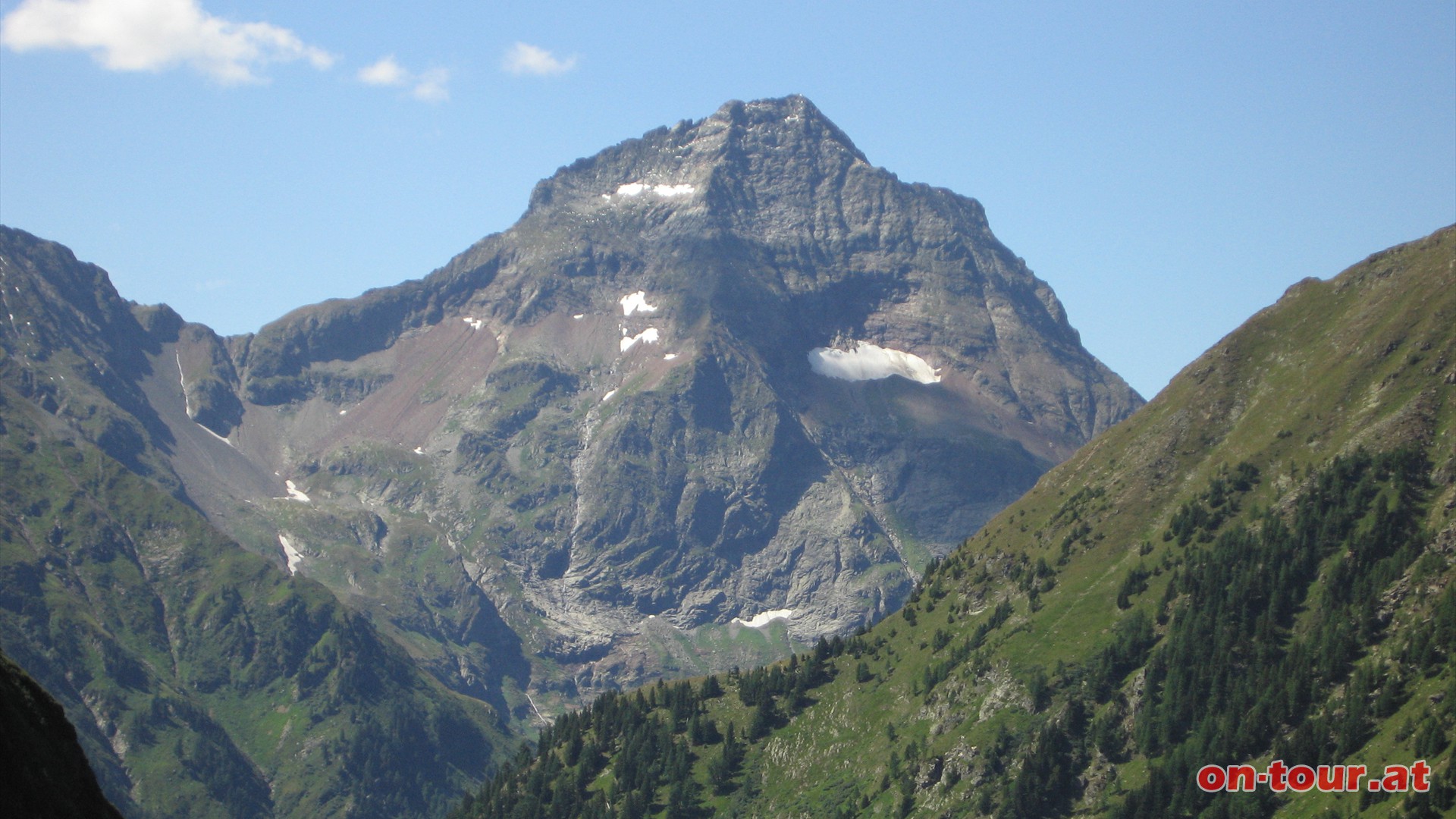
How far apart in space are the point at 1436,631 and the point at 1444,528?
80.5 feet

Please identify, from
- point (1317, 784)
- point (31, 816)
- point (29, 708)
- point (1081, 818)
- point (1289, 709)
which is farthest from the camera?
point (1081, 818)

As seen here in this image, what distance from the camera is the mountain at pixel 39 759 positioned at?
52.5 metres

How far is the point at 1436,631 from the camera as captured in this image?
6678 inches

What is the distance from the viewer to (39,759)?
5462cm

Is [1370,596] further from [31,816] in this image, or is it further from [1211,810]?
[31,816]

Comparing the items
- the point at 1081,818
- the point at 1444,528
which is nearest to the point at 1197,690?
the point at 1081,818

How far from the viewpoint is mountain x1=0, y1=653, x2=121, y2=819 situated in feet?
172

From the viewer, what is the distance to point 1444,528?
188500 mm

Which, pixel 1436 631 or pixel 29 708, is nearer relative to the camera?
pixel 29 708

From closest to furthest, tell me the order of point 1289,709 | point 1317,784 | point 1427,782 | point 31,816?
1. point 31,816
2. point 1427,782
3. point 1317,784
4. point 1289,709

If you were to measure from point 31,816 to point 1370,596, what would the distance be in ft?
585

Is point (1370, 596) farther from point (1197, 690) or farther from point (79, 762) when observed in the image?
point (79, 762)

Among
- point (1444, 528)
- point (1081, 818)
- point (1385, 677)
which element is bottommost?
point (1081, 818)

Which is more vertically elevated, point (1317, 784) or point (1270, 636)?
point (1270, 636)
